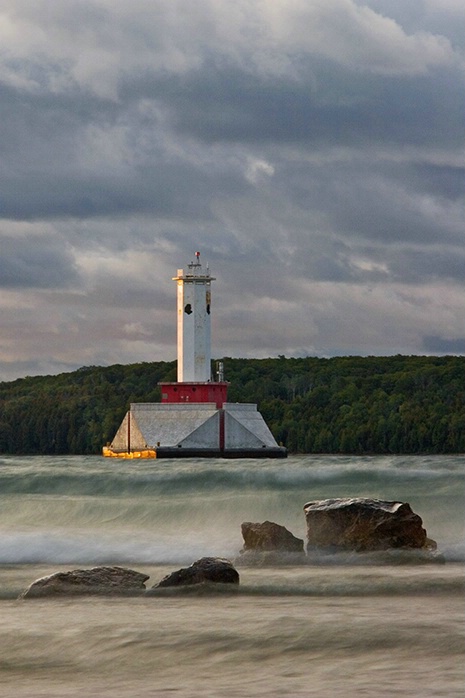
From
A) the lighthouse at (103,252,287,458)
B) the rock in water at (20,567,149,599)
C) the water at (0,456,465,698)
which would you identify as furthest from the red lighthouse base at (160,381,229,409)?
the rock in water at (20,567,149,599)

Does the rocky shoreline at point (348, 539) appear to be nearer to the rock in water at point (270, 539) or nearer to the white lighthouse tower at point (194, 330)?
the rock in water at point (270, 539)

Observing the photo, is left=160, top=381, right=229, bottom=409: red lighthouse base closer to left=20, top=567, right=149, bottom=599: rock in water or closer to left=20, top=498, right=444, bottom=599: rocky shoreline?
left=20, top=498, right=444, bottom=599: rocky shoreline

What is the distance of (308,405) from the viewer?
104m

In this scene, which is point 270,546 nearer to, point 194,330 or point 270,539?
point 270,539

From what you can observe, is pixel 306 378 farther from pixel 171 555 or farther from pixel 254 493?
pixel 171 555

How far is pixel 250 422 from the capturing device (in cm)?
7919

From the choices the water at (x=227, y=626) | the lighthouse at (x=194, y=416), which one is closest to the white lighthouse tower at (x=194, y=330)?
the lighthouse at (x=194, y=416)

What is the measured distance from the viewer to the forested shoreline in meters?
96.7

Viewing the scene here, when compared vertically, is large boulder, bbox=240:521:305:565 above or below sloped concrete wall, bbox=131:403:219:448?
below

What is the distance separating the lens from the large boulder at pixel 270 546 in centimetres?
2008

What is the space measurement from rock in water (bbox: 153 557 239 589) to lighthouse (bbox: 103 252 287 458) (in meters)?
58.9

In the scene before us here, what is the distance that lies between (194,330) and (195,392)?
11.0ft

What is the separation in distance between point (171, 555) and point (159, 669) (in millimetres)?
9811

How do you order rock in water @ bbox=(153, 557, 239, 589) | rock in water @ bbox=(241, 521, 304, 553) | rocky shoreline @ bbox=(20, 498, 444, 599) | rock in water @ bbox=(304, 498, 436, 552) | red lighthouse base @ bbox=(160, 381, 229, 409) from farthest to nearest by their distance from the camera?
red lighthouse base @ bbox=(160, 381, 229, 409) < rock in water @ bbox=(241, 521, 304, 553) < rock in water @ bbox=(304, 498, 436, 552) < rocky shoreline @ bbox=(20, 498, 444, 599) < rock in water @ bbox=(153, 557, 239, 589)
